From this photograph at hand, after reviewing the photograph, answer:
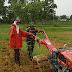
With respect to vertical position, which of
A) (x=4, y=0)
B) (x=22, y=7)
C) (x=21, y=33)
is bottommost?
(x=21, y=33)


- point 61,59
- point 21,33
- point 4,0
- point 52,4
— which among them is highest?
point 4,0

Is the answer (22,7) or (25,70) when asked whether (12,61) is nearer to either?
(25,70)

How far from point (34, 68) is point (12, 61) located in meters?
1.25

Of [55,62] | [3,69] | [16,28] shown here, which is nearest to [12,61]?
[3,69]

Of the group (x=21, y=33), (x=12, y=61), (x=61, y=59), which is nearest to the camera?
(x=61, y=59)

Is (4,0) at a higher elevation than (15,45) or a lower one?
higher

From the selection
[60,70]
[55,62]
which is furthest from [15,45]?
[60,70]

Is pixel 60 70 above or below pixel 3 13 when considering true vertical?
below

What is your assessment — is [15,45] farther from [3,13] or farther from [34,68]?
[3,13]

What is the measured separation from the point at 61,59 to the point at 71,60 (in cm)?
39

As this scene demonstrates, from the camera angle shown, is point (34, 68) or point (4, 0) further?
point (4, 0)

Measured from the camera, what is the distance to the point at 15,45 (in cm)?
346

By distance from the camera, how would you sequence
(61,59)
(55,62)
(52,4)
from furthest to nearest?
(52,4)
(55,62)
(61,59)

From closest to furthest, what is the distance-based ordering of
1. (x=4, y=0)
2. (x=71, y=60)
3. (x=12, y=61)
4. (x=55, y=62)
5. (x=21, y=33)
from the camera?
(x=71, y=60), (x=55, y=62), (x=21, y=33), (x=12, y=61), (x=4, y=0)
